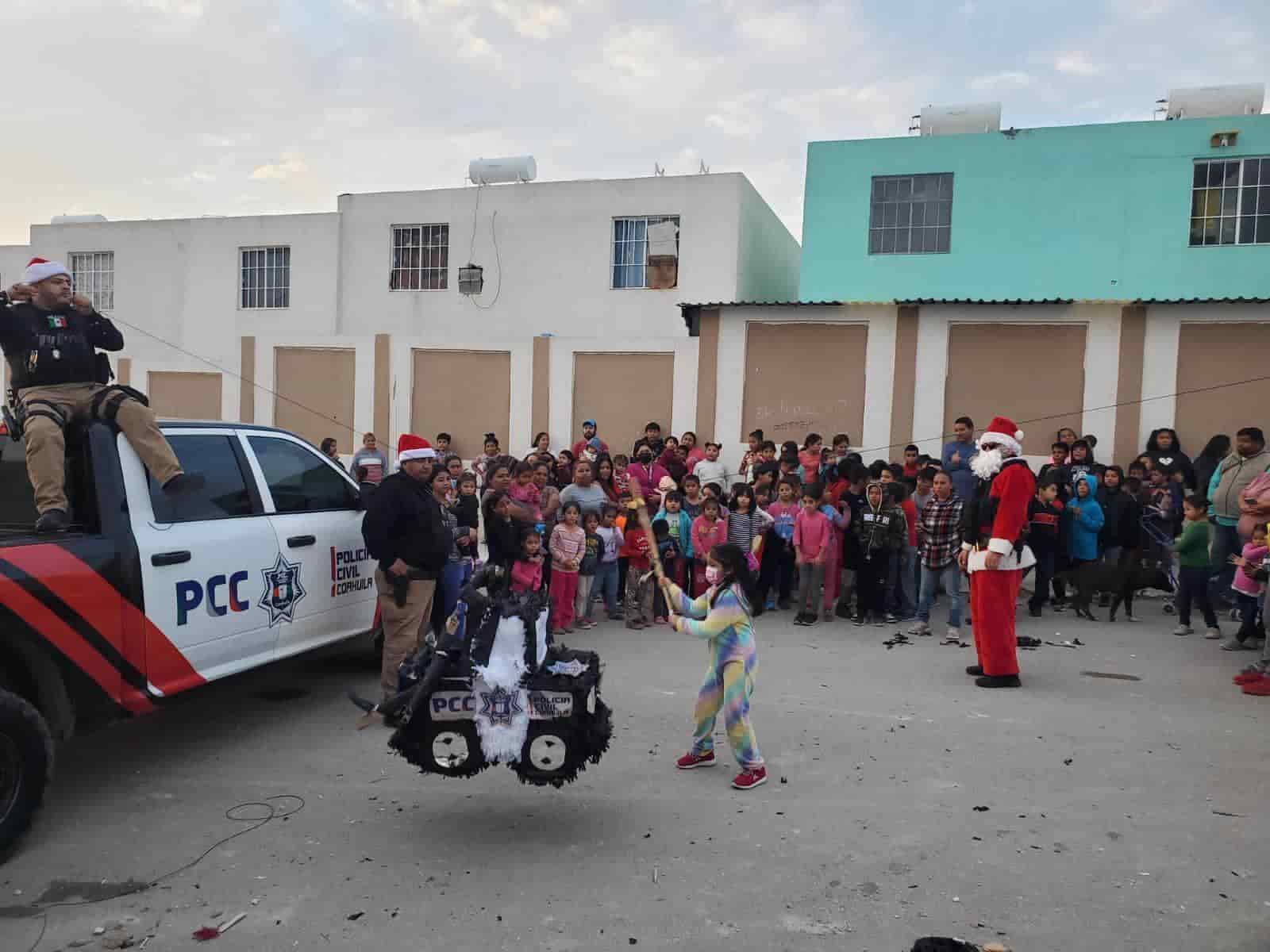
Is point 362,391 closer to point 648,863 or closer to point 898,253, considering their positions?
point 898,253

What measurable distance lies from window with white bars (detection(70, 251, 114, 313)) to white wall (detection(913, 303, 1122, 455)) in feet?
66.5

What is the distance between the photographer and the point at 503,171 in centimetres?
2120

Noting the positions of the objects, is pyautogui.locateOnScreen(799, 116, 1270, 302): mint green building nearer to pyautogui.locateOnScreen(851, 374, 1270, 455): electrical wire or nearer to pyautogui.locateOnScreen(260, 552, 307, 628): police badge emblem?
pyautogui.locateOnScreen(851, 374, 1270, 455): electrical wire

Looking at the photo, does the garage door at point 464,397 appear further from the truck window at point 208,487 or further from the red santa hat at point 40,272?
the red santa hat at point 40,272

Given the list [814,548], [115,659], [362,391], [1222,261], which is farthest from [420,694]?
[1222,261]

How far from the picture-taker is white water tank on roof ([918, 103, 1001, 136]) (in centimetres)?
1803

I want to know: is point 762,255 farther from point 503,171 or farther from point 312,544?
point 312,544

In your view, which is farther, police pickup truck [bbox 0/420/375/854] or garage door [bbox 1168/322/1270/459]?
garage door [bbox 1168/322/1270/459]

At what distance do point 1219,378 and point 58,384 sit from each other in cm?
1374

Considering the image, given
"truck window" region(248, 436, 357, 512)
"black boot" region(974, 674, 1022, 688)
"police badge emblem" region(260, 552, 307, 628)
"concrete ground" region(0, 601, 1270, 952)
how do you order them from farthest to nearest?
"black boot" region(974, 674, 1022, 688) < "truck window" region(248, 436, 357, 512) < "police badge emblem" region(260, 552, 307, 628) < "concrete ground" region(0, 601, 1270, 952)

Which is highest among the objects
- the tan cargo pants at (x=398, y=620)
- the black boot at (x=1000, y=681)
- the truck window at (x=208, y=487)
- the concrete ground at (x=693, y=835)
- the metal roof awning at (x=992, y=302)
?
the metal roof awning at (x=992, y=302)

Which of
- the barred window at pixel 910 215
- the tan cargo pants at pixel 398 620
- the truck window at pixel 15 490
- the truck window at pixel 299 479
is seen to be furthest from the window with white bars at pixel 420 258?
the truck window at pixel 15 490

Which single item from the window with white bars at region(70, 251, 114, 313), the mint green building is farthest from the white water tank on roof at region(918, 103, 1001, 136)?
the window with white bars at region(70, 251, 114, 313)

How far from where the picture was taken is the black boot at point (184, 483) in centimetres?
498
